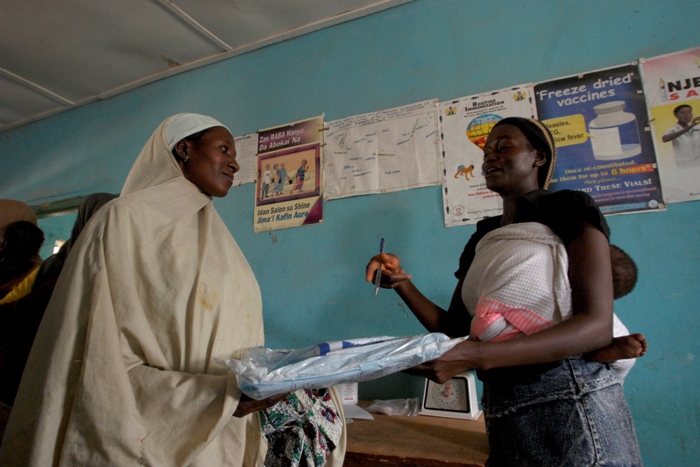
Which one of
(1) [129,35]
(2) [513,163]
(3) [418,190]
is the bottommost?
(2) [513,163]

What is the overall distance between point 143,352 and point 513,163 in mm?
971

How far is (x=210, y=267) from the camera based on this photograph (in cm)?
107

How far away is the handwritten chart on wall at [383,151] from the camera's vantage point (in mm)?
1882

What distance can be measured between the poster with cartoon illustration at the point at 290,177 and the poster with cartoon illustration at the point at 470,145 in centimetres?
61

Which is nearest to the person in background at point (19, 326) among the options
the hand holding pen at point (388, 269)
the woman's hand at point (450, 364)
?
the hand holding pen at point (388, 269)

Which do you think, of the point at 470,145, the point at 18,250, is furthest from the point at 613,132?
the point at 18,250

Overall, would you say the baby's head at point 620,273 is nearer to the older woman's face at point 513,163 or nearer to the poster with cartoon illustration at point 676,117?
the older woman's face at point 513,163

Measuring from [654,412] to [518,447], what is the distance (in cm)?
84

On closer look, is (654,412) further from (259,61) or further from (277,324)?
(259,61)

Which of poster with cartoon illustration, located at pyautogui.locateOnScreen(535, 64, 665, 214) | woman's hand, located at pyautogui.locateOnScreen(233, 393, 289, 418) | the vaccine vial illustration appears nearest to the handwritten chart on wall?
poster with cartoon illustration, located at pyautogui.locateOnScreen(535, 64, 665, 214)

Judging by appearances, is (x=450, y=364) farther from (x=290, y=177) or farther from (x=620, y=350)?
(x=290, y=177)

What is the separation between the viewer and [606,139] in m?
1.58

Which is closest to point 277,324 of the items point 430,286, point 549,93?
point 430,286

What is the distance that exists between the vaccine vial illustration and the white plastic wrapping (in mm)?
1214
